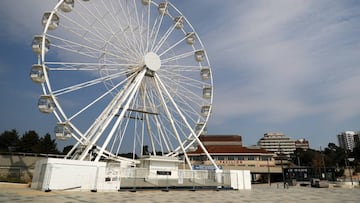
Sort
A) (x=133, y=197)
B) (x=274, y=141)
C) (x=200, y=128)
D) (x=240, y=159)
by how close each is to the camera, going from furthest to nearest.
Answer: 1. (x=274, y=141)
2. (x=240, y=159)
3. (x=200, y=128)
4. (x=133, y=197)

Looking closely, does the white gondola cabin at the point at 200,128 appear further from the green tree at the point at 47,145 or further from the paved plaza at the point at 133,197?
the green tree at the point at 47,145

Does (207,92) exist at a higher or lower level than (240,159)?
higher

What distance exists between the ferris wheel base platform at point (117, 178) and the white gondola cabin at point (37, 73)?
6.38 metres

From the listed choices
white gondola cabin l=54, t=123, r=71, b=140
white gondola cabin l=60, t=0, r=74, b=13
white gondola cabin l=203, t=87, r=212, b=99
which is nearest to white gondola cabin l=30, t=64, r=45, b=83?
white gondola cabin l=54, t=123, r=71, b=140

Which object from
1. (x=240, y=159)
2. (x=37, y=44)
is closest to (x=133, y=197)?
(x=37, y=44)

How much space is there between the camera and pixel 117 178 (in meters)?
20.9

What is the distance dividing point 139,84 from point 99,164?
8.87m

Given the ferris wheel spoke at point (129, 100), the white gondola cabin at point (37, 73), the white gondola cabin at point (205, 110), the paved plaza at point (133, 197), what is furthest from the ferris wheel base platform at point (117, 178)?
the white gondola cabin at point (205, 110)

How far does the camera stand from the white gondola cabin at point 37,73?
22062mm

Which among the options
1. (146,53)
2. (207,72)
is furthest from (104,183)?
(207,72)

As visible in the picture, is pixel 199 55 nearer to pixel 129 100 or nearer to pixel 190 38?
pixel 190 38

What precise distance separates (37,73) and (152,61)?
405 inches

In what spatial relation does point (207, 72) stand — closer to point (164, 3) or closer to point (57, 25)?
point (164, 3)

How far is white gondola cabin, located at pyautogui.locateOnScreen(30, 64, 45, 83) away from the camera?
2206 cm
